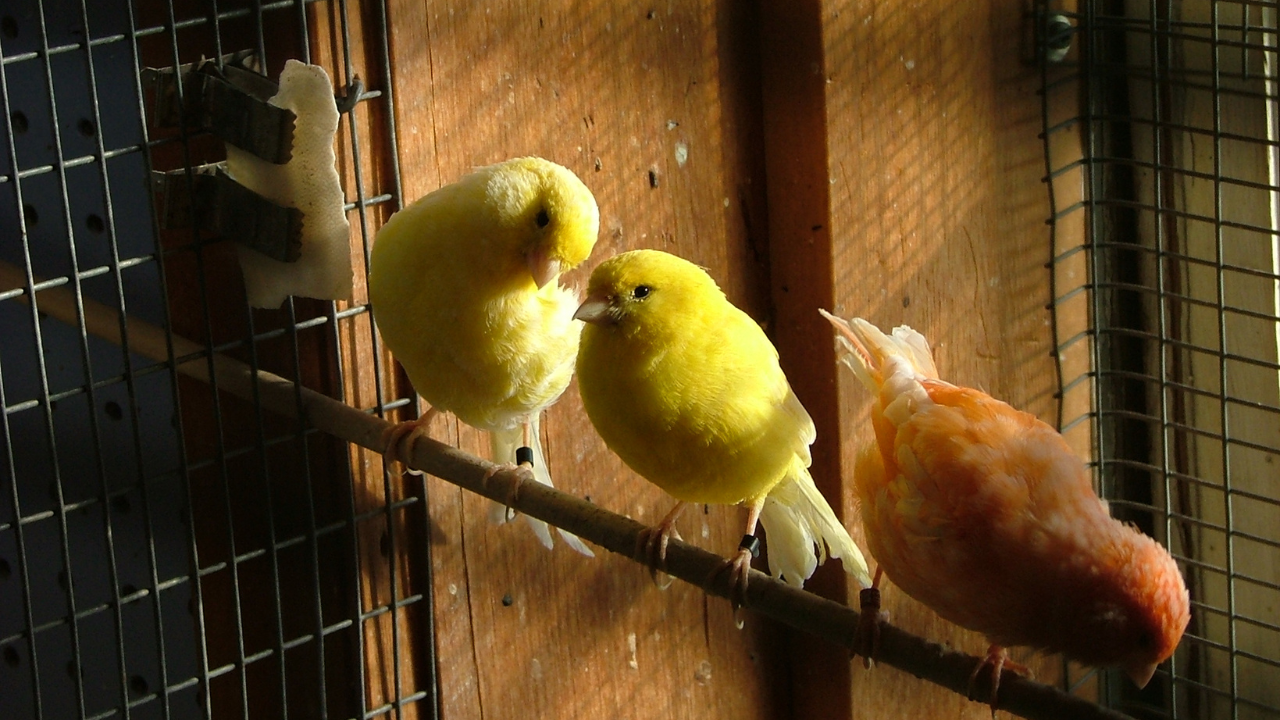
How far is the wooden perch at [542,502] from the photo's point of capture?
6.03ft

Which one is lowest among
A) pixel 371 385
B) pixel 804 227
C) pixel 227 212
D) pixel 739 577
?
pixel 739 577

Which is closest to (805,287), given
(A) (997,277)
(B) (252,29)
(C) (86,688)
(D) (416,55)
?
(A) (997,277)

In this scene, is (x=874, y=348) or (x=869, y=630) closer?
(x=869, y=630)

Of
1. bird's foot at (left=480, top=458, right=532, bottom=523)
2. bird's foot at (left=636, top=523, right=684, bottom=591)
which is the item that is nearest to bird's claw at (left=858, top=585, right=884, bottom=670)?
bird's foot at (left=636, top=523, right=684, bottom=591)

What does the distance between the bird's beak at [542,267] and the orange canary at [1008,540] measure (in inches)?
23.2

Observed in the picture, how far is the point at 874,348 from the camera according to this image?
2.28 meters

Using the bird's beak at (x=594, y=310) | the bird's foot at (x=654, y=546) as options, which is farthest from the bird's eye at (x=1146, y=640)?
the bird's beak at (x=594, y=310)

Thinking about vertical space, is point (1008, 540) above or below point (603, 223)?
below

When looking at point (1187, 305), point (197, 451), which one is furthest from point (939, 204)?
point (197, 451)

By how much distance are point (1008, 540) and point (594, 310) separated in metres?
0.66

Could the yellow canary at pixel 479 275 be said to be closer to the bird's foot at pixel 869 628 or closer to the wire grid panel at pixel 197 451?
the wire grid panel at pixel 197 451

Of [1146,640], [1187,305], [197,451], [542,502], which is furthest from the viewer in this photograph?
[1187,305]

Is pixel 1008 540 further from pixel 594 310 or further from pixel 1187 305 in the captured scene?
pixel 1187 305

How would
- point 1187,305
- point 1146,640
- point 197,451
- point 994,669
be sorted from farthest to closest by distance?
point 1187,305, point 197,451, point 994,669, point 1146,640
